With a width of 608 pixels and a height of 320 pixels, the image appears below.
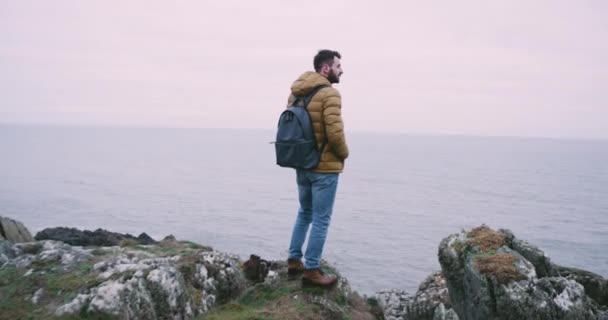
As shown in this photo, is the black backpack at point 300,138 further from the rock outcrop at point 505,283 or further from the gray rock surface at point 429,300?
the gray rock surface at point 429,300

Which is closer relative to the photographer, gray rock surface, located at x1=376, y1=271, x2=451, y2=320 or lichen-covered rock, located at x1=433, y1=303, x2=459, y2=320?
lichen-covered rock, located at x1=433, y1=303, x2=459, y2=320

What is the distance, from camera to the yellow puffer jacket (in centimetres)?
877

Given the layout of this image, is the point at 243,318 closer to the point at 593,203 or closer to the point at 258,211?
the point at 258,211

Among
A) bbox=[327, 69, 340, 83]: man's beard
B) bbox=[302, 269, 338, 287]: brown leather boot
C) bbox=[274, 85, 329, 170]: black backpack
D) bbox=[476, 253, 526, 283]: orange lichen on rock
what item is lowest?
bbox=[302, 269, 338, 287]: brown leather boot

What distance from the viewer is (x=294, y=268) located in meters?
10.4

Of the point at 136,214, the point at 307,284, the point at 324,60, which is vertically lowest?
the point at 136,214

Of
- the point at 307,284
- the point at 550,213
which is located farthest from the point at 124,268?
the point at 550,213

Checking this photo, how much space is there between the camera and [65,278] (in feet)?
28.8

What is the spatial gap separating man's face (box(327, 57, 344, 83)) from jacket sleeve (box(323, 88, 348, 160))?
0.42 m

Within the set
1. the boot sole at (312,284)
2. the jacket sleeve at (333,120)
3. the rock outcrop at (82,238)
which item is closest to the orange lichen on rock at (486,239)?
the boot sole at (312,284)

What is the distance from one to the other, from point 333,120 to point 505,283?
4749 millimetres

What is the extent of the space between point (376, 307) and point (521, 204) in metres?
74.2

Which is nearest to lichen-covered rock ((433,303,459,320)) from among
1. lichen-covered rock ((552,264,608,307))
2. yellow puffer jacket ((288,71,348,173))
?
lichen-covered rock ((552,264,608,307))

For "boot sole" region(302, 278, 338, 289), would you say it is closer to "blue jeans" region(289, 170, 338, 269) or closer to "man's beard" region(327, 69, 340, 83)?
"blue jeans" region(289, 170, 338, 269)
